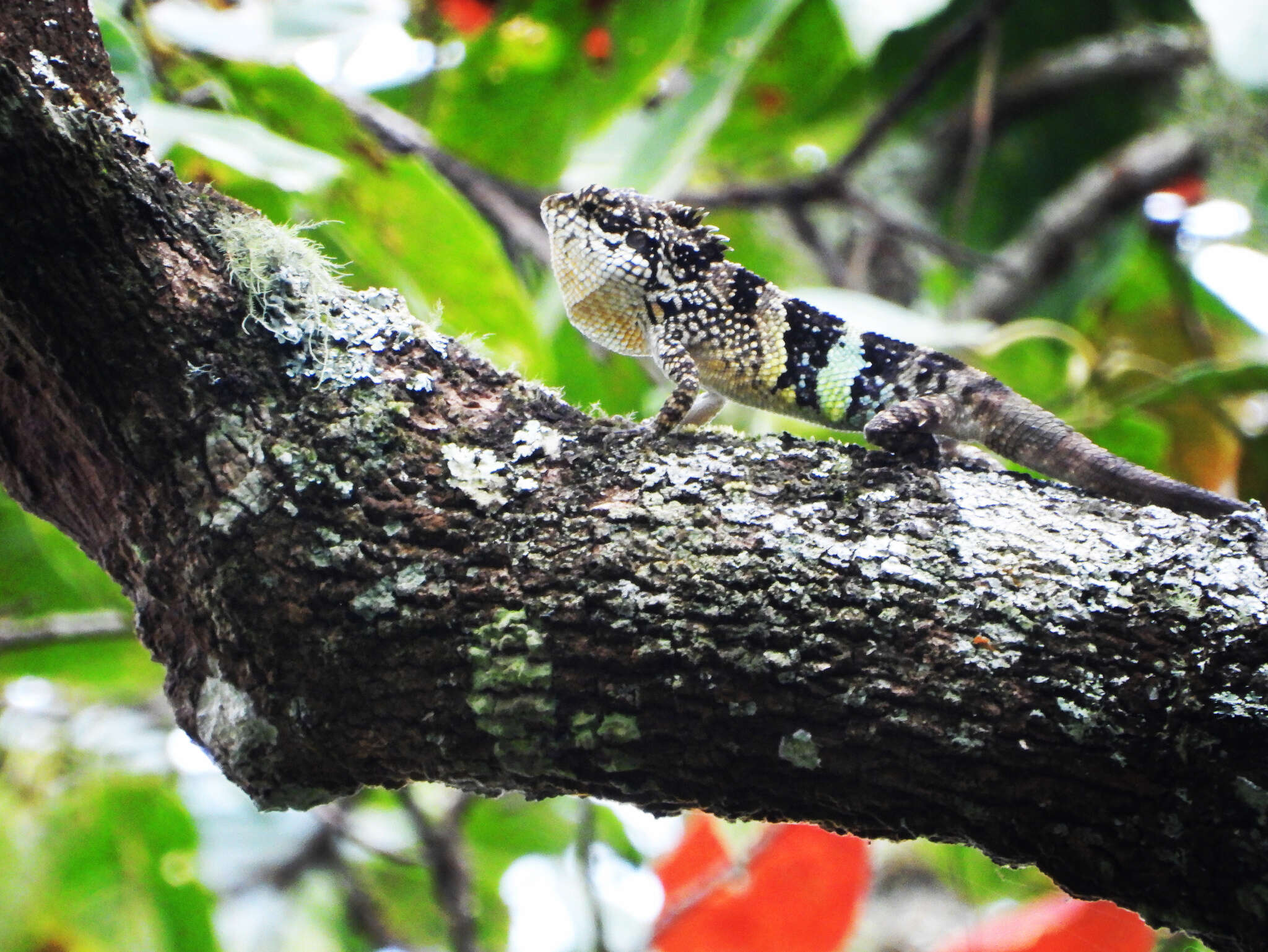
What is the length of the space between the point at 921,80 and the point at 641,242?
2899 millimetres

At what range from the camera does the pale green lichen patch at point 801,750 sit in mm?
1921

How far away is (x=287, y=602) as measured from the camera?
6.75 ft

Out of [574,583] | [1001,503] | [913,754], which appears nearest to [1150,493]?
[1001,503]

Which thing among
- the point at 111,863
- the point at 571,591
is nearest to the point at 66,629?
the point at 111,863

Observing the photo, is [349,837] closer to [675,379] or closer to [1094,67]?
[675,379]

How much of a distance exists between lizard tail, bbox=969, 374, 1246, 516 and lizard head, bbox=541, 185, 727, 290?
953 mm

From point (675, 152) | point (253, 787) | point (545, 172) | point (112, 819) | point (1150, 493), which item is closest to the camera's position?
point (253, 787)

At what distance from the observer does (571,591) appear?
205cm

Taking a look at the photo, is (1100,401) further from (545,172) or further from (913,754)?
(913,754)

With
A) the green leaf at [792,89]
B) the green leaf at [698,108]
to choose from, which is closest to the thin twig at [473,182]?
the green leaf at [698,108]

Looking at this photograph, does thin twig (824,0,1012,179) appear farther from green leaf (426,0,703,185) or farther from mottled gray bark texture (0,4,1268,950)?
mottled gray bark texture (0,4,1268,950)

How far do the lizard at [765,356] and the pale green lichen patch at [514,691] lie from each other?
659 millimetres

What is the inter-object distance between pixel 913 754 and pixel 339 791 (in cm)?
114

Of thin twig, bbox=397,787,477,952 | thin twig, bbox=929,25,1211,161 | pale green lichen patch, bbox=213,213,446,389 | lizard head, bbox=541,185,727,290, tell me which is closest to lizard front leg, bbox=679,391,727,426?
lizard head, bbox=541,185,727,290
